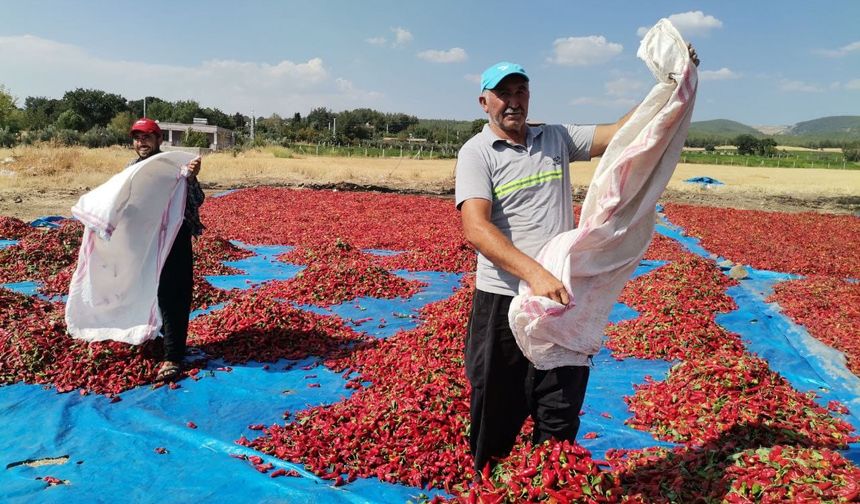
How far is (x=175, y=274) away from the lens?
5.00 m

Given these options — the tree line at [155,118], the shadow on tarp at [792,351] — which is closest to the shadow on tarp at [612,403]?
the shadow on tarp at [792,351]

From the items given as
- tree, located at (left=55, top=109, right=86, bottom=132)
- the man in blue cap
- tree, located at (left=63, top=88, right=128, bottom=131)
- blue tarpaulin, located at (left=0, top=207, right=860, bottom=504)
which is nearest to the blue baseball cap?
the man in blue cap

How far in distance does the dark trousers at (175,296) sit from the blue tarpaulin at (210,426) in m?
0.33

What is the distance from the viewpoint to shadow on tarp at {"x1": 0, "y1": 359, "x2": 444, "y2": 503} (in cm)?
334

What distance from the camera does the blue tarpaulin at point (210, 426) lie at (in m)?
3.37

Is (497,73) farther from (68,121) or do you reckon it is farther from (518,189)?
(68,121)

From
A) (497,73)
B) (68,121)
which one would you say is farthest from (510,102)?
(68,121)

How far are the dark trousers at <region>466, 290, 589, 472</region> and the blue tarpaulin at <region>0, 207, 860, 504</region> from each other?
0.76 m

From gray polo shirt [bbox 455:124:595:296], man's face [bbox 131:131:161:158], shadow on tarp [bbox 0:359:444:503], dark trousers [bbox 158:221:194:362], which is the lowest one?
shadow on tarp [bbox 0:359:444:503]

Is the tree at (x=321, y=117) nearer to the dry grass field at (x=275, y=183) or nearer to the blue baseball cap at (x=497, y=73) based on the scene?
the dry grass field at (x=275, y=183)

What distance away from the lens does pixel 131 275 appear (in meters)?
4.89

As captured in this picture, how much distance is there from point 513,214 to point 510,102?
1.62 feet

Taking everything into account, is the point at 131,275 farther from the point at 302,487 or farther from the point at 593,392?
the point at 593,392

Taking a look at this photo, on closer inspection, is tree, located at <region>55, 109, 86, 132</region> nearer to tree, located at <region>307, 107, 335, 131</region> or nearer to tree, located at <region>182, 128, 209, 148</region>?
tree, located at <region>182, 128, 209, 148</region>
